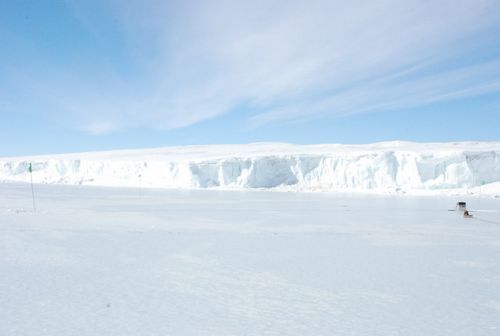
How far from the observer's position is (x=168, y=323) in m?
3.21

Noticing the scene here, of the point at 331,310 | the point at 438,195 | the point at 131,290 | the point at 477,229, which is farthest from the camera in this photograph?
the point at 438,195

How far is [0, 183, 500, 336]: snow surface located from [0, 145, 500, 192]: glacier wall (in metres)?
21.1

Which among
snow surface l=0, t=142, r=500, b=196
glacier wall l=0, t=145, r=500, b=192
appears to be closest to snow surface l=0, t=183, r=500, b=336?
snow surface l=0, t=142, r=500, b=196

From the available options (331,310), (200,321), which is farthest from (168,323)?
(331,310)

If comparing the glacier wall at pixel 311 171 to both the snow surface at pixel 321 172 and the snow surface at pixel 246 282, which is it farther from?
the snow surface at pixel 246 282

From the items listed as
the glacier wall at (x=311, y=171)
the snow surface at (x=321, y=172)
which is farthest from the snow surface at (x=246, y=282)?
the glacier wall at (x=311, y=171)

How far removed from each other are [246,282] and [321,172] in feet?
94.6

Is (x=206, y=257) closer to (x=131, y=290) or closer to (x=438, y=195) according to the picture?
(x=131, y=290)

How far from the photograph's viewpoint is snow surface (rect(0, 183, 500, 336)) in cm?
321

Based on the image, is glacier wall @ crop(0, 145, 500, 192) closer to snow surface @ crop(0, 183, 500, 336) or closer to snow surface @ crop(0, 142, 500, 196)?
snow surface @ crop(0, 142, 500, 196)

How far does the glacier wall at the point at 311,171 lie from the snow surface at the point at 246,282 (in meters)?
21.1

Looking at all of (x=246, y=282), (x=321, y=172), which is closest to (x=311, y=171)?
(x=321, y=172)

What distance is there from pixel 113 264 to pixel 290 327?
298 cm

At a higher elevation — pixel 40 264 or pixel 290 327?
pixel 40 264
